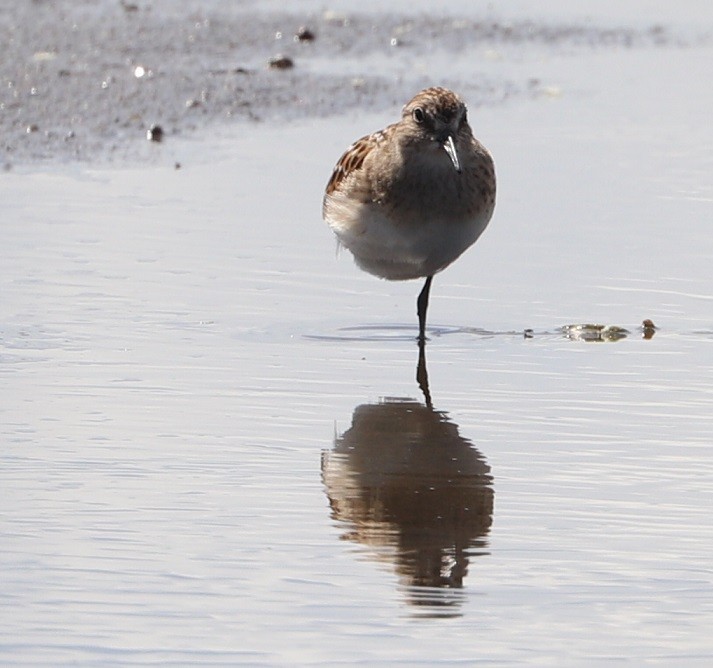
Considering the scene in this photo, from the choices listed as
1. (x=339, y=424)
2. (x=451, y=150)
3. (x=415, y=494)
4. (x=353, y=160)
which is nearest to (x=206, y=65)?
(x=353, y=160)

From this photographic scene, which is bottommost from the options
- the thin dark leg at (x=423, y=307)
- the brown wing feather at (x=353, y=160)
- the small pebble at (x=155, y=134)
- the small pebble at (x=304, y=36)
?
the thin dark leg at (x=423, y=307)

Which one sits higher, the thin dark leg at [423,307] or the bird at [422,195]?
the bird at [422,195]

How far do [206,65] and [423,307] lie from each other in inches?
215

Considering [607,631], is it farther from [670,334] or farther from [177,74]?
[177,74]

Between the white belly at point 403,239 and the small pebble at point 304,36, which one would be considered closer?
the white belly at point 403,239

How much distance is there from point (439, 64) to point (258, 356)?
676cm

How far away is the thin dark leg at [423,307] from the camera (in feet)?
23.9

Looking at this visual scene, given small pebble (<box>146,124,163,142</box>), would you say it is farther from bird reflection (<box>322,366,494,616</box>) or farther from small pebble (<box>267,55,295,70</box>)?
bird reflection (<box>322,366,494,616</box>)

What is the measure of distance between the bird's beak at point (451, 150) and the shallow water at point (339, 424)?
0.65m

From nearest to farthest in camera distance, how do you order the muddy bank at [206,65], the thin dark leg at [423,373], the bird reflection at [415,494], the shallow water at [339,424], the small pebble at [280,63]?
the shallow water at [339,424], the bird reflection at [415,494], the thin dark leg at [423,373], the muddy bank at [206,65], the small pebble at [280,63]

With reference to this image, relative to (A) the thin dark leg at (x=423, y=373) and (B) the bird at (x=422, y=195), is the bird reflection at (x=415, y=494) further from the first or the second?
(B) the bird at (x=422, y=195)

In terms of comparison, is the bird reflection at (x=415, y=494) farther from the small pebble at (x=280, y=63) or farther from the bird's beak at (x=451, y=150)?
the small pebble at (x=280, y=63)

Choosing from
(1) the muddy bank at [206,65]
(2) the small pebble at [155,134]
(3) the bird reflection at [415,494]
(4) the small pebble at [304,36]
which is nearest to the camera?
(3) the bird reflection at [415,494]

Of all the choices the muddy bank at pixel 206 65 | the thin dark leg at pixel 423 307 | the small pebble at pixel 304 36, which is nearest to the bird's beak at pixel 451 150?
the thin dark leg at pixel 423 307
